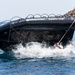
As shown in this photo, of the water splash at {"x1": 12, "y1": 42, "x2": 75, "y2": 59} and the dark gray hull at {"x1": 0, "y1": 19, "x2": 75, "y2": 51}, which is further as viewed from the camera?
the water splash at {"x1": 12, "y1": 42, "x2": 75, "y2": 59}

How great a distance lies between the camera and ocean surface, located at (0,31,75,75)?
14.8m

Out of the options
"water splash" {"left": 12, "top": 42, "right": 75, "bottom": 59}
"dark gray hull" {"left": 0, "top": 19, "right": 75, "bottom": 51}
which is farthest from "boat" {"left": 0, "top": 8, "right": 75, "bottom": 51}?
"water splash" {"left": 12, "top": 42, "right": 75, "bottom": 59}

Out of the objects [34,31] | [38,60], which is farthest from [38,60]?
[34,31]

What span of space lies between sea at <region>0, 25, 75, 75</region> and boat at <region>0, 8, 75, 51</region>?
339 mm

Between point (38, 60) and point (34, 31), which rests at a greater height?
point (34, 31)

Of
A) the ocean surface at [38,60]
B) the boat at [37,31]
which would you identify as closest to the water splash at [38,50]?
the ocean surface at [38,60]

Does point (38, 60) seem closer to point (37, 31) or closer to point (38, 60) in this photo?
point (38, 60)

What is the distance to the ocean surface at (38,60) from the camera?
14.8 m

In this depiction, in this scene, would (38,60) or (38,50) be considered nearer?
(38,60)

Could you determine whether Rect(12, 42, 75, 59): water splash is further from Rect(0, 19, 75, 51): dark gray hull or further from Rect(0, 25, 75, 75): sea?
Rect(0, 19, 75, 51): dark gray hull

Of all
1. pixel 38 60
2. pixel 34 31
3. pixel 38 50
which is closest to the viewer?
pixel 38 60

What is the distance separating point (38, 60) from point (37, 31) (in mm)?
2653

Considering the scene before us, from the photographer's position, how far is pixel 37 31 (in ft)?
65.7

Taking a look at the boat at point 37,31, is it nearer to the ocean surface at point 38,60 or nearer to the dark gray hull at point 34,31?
the dark gray hull at point 34,31
